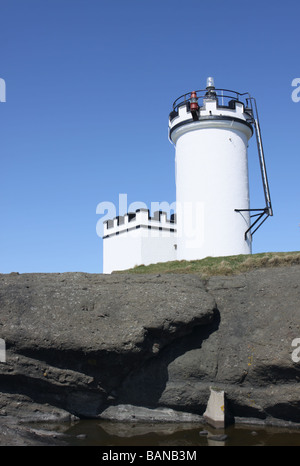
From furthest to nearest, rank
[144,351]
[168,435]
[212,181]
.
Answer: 1. [212,181]
2. [144,351]
3. [168,435]

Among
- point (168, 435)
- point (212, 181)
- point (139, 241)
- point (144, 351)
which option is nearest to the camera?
point (168, 435)

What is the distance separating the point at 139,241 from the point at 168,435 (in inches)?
849

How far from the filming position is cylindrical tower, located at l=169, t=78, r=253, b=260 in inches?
989

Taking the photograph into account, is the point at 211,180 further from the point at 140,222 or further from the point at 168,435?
the point at 168,435

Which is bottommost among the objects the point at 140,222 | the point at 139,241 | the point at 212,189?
the point at 139,241

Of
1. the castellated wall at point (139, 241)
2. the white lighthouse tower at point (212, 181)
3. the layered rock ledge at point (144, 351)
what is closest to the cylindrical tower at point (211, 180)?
the white lighthouse tower at point (212, 181)

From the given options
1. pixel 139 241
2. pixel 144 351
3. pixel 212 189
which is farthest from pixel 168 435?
pixel 139 241

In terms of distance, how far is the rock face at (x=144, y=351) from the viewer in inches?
513

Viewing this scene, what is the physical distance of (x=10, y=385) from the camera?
13.6 m

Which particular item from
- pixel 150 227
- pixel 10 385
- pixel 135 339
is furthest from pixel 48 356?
pixel 150 227

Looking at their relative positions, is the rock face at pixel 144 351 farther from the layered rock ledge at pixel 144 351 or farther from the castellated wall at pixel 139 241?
the castellated wall at pixel 139 241

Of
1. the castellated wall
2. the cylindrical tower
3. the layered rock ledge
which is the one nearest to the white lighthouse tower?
the cylindrical tower

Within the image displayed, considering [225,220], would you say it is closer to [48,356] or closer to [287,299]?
[287,299]

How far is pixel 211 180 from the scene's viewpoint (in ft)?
82.5
